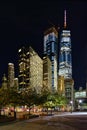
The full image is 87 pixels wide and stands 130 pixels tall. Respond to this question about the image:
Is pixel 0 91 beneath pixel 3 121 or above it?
above

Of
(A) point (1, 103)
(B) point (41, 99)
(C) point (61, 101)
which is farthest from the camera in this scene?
(C) point (61, 101)

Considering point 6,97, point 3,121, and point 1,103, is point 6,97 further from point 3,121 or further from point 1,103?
point 3,121

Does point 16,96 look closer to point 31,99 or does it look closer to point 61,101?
point 31,99

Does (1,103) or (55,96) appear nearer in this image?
(1,103)

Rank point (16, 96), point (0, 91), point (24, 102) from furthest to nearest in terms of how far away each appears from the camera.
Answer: point (24, 102), point (16, 96), point (0, 91)

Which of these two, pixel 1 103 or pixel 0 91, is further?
pixel 0 91

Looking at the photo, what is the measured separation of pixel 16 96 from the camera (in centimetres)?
9162

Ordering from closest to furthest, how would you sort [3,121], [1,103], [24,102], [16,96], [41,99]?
[3,121] → [1,103] → [16,96] → [24,102] → [41,99]

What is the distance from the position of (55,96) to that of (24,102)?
64453 mm

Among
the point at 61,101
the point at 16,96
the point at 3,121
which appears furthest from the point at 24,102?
the point at 61,101

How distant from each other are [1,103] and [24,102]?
2658cm

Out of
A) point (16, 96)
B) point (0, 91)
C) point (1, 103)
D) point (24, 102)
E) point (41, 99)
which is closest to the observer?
point (1, 103)

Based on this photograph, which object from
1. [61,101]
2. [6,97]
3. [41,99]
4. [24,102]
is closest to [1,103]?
[6,97]

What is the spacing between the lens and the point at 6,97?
260ft
